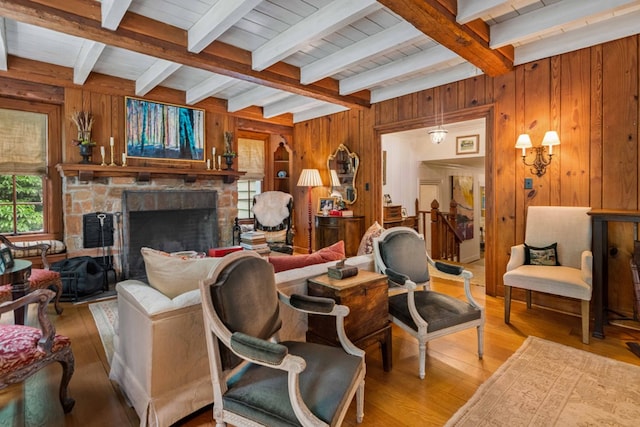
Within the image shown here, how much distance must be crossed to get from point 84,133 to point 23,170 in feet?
2.78

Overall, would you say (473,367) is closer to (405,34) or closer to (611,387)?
(611,387)

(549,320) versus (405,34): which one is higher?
(405,34)

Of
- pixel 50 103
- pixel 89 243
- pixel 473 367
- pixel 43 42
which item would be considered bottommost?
pixel 473 367

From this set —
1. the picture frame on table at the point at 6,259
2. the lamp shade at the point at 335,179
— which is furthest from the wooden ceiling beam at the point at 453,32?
the picture frame on table at the point at 6,259

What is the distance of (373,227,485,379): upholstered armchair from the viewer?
2182mm

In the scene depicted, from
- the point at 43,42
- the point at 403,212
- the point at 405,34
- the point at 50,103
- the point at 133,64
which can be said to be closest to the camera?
the point at 405,34

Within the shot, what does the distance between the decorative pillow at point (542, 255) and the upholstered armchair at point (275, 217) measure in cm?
339

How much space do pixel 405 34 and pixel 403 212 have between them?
3617 millimetres

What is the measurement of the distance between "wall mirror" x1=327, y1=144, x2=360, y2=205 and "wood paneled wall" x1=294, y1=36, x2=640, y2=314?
1.29m

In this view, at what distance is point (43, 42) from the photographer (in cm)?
341

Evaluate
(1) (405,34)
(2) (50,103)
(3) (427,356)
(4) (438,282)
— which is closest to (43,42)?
(2) (50,103)

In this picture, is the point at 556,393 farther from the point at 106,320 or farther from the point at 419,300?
the point at 106,320

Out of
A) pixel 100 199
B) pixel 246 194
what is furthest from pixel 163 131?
pixel 246 194

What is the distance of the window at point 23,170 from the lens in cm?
406
